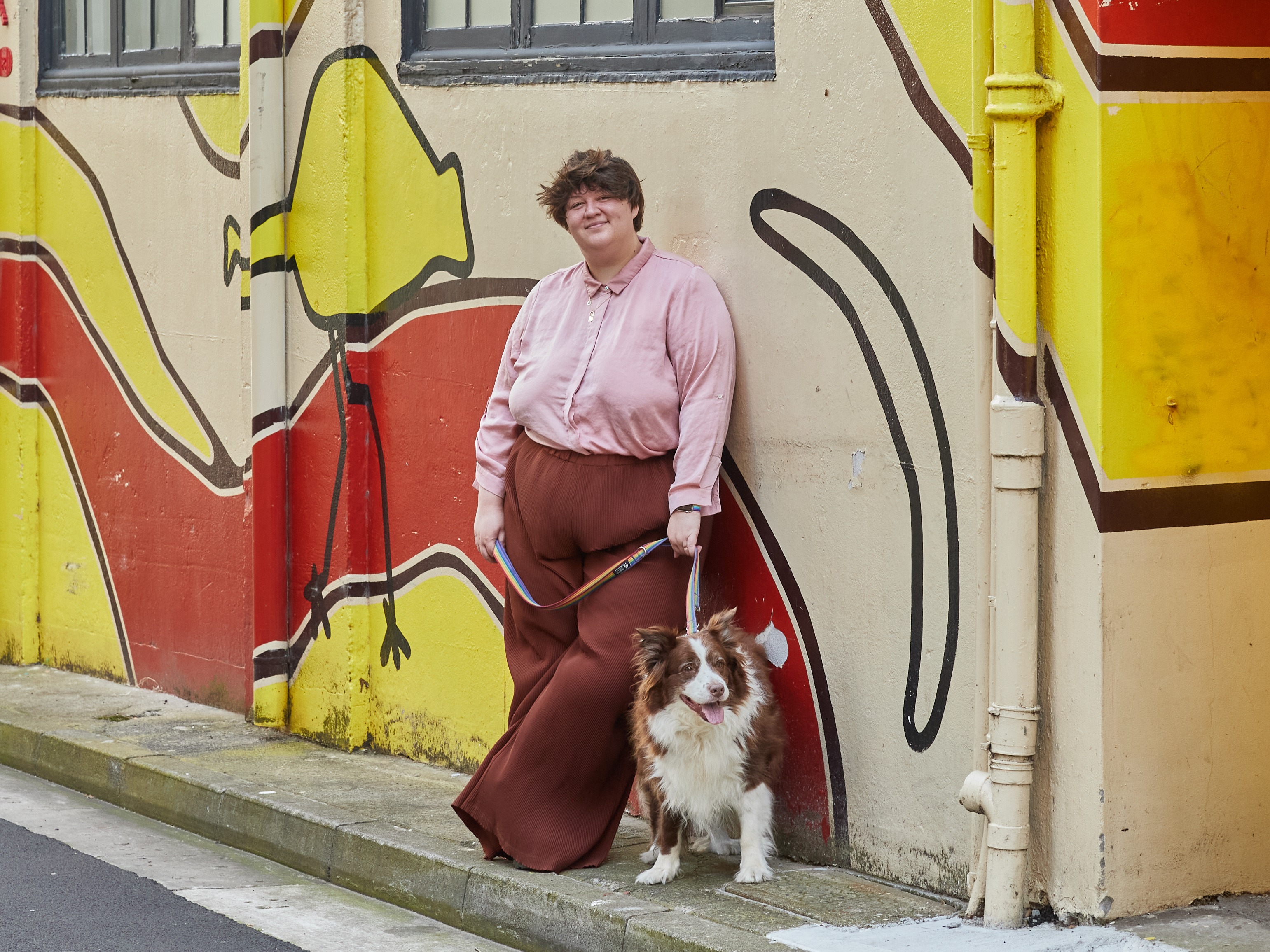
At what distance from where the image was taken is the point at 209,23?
8227mm

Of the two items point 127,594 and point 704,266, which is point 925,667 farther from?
point 127,594

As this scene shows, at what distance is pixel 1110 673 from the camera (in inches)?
179

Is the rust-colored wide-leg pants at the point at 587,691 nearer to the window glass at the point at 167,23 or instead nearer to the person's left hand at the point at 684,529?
the person's left hand at the point at 684,529

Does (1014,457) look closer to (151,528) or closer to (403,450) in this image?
(403,450)

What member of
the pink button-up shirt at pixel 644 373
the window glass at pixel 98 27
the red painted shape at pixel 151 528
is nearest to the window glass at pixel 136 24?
the window glass at pixel 98 27

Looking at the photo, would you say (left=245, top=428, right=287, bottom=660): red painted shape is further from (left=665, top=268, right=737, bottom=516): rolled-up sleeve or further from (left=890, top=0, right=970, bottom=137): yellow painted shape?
(left=890, top=0, right=970, bottom=137): yellow painted shape

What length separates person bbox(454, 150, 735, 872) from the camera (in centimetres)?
546

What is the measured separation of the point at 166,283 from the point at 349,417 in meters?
1.74

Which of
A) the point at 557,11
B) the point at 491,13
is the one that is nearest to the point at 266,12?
the point at 491,13

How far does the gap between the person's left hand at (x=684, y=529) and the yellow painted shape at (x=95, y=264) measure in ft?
11.5

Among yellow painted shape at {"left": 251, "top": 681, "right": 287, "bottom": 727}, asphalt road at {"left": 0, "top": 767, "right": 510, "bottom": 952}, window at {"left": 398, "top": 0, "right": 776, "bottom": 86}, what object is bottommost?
asphalt road at {"left": 0, "top": 767, "right": 510, "bottom": 952}

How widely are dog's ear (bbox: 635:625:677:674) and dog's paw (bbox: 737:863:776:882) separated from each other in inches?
26.5

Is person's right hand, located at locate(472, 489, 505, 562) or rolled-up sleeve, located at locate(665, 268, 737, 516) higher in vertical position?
rolled-up sleeve, located at locate(665, 268, 737, 516)

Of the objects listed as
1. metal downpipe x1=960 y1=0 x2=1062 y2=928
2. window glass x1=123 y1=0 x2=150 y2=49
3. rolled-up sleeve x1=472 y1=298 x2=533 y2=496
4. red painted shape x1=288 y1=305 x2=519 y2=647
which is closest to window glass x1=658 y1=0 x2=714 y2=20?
rolled-up sleeve x1=472 y1=298 x2=533 y2=496
